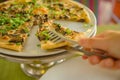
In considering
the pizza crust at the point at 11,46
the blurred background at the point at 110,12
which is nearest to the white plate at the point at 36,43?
the pizza crust at the point at 11,46

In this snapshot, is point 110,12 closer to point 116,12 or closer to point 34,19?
point 116,12

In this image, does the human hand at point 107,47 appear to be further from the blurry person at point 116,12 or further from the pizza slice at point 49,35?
the blurry person at point 116,12

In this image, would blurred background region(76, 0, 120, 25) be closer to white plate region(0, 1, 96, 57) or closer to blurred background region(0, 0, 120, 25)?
blurred background region(0, 0, 120, 25)

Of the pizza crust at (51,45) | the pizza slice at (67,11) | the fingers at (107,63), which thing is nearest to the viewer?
the fingers at (107,63)

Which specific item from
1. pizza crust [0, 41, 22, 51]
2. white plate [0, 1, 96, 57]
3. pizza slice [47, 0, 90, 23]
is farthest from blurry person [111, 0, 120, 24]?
pizza crust [0, 41, 22, 51]

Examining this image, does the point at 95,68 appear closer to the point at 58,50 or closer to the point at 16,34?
the point at 58,50

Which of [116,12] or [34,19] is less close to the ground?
[34,19]

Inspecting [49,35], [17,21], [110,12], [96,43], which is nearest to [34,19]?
[17,21]
